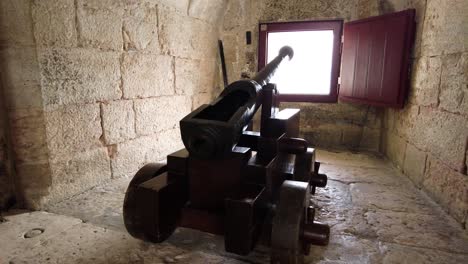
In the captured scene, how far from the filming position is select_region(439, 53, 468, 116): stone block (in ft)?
6.30

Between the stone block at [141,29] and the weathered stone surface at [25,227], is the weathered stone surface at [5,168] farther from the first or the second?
the stone block at [141,29]

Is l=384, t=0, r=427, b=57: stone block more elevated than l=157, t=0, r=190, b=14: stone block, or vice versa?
l=157, t=0, r=190, b=14: stone block

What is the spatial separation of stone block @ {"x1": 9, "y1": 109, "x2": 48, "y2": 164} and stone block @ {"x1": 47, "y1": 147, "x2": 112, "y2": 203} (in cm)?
14

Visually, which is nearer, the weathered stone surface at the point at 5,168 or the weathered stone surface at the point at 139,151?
the weathered stone surface at the point at 5,168

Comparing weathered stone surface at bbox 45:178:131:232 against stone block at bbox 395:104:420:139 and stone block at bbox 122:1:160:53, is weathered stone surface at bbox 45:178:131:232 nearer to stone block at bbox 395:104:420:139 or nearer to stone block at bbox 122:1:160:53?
stone block at bbox 122:1:160:53

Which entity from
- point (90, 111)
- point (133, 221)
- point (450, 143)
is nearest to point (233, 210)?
point (133, 221)

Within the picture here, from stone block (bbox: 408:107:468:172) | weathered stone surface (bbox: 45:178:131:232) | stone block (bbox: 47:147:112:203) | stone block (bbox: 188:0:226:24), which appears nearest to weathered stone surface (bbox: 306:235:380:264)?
stone block (bbox: 408:107:468:172)

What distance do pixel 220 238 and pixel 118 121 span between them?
1.53 meters

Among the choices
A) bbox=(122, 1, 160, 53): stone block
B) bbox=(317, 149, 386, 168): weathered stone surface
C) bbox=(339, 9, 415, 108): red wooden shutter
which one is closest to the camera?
bbox=(122, 1, 160, 53): stone block

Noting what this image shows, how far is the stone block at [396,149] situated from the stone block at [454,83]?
2.82 ft

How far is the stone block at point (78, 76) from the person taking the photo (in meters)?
1.99

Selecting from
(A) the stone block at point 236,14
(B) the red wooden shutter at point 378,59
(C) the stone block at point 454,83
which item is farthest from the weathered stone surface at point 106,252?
(A) the stone block at point 236,14

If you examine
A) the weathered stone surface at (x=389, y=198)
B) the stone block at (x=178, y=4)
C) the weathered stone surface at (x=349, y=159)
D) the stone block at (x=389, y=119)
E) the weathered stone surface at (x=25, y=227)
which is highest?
the stone block at (x=178, y=4)

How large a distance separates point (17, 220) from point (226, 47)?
331 cm
